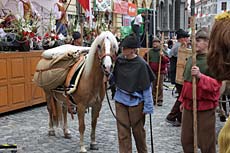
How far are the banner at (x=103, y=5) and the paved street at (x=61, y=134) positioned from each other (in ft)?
37.0

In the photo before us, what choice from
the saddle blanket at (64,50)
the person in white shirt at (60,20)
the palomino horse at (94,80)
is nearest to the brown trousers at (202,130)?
the palomino horse at (94,80)

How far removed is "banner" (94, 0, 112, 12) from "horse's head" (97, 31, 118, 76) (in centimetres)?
1517

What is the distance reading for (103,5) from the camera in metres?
23.0

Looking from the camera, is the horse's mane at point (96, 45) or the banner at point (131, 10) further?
the banner at point (131, 10)

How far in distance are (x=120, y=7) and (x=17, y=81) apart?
1663cm

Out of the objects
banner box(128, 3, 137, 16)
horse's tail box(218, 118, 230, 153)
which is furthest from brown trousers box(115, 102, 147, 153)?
banner box(128, 3, 137, 16)

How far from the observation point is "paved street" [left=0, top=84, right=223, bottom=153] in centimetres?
763

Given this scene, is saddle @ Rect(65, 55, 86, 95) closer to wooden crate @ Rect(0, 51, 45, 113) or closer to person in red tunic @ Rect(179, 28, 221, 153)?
person in red tunic @ Rect(179, 28, 221, 153)

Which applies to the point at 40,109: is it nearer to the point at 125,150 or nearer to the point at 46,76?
the point at 46,76

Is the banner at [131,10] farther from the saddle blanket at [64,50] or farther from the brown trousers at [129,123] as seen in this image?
the brown trousers at [129,123]

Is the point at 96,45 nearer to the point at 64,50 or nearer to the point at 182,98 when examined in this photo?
the point at 64,50

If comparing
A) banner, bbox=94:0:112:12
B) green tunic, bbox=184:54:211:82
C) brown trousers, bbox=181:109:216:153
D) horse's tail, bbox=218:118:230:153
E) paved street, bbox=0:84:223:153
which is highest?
banner, bbox=94:0:112:12

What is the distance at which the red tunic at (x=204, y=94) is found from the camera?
512 cm

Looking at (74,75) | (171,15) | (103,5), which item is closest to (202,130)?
(74,75)
